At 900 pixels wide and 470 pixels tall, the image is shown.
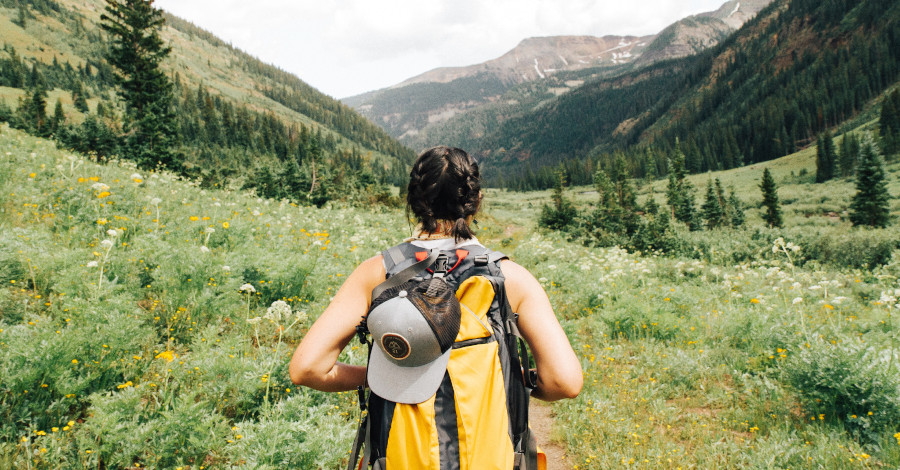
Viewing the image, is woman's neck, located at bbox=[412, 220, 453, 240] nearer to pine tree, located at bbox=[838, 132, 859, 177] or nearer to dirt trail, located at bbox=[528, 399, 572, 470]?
dirt trail, located at bbox=[528, 399, 572, 470]

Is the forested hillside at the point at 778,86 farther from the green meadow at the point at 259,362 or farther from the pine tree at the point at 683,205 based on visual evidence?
the green meadow at the point at 259,362

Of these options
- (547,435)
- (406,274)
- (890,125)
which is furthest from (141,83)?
(890,125)

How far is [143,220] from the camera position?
7027mm

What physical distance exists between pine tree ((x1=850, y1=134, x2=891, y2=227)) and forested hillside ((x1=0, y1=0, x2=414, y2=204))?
1663 inches

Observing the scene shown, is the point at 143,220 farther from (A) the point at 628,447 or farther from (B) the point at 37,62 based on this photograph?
(B) the point at 37,62

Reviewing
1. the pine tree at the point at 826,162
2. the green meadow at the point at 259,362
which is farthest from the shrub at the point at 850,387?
the pine tree at the point at 826,162

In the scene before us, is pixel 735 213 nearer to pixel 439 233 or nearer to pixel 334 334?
pixel 439 233

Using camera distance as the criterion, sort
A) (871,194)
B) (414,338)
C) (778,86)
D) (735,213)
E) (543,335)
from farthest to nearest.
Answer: (778,86) < (735,213) < (871,194) < (543,335) < (414,338)

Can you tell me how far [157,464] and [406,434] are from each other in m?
2.38

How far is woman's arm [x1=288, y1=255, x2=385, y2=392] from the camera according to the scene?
1738mm

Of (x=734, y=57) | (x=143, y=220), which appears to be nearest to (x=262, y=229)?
(x=143, y=220)

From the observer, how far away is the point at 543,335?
1794 mm

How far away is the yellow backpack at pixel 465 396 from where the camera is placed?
1.48 metres

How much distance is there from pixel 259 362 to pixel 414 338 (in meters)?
3.06
